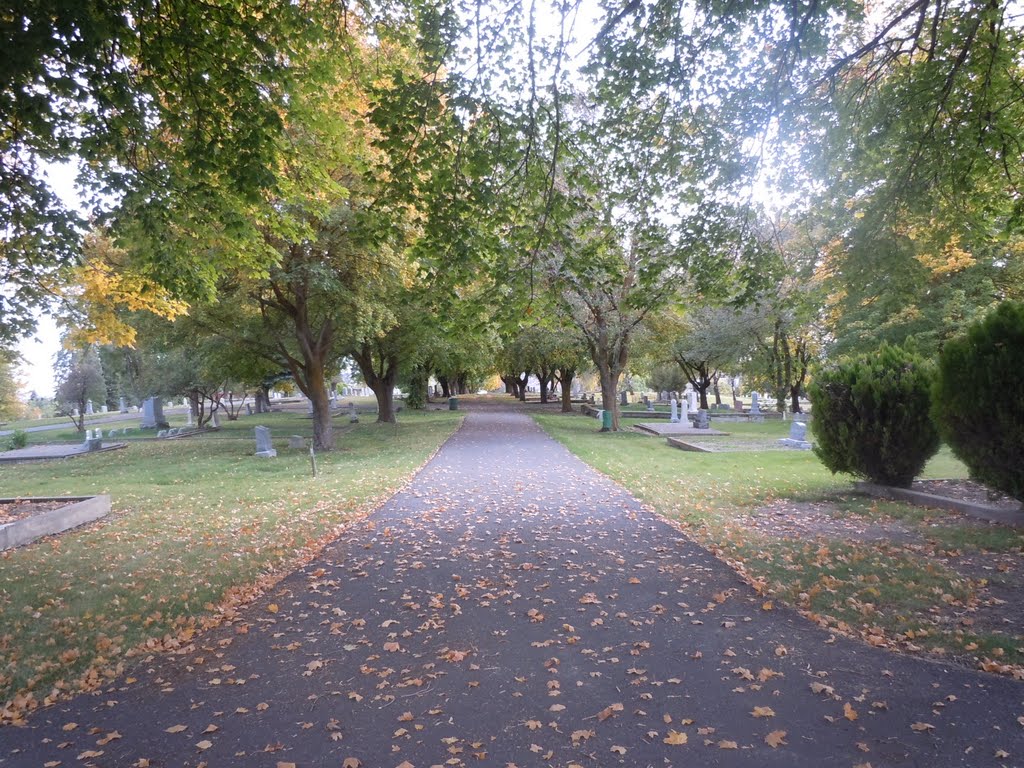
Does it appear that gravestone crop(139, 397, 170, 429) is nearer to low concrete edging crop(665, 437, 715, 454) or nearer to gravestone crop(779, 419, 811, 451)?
low concrete edging crop(665, 437, 715, 454)

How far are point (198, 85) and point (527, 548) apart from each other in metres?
6.15

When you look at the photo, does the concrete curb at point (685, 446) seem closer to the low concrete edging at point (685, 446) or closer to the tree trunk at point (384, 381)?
the low concrete edging at point (685, 446)

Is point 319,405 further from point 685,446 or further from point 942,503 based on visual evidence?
point 942,503

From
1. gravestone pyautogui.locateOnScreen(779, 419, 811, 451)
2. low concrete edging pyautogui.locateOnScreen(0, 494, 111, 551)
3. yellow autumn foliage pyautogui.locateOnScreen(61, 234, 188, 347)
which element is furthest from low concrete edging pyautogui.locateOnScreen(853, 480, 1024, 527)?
low concrete edging pyautogui.locateOnScreen(0, 494, 111, 551)

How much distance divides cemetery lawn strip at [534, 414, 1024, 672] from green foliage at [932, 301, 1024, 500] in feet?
2.65

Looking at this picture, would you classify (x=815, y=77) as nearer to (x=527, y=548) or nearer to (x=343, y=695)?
(x=527, y=548)

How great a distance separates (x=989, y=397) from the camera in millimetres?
6621

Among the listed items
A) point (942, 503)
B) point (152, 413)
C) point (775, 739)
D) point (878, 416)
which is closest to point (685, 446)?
point (878, 416)

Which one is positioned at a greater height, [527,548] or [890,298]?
[890,298]

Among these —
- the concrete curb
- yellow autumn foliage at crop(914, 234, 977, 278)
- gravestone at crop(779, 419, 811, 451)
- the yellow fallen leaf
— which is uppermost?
yellow autumn foliage at crop(914, 234, 977, 278)

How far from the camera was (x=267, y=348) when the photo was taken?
18812 mm

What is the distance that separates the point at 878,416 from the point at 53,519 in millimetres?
12038

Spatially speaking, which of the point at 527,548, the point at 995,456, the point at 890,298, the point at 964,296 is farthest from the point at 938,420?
the point at 964,296

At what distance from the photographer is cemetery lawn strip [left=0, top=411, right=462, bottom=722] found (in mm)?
4543
